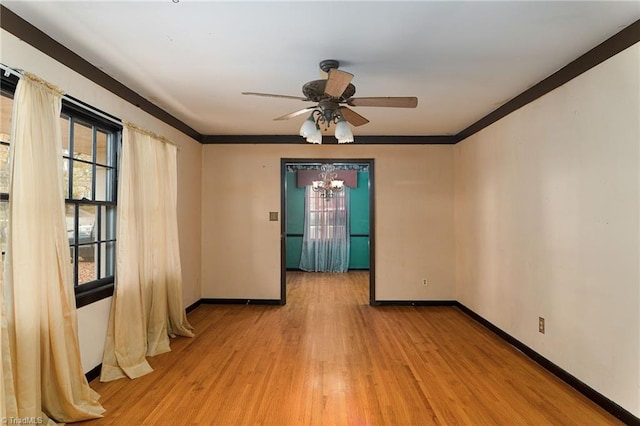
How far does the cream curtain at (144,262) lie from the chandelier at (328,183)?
3.91 metres

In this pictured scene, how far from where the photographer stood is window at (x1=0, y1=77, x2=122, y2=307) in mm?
2492

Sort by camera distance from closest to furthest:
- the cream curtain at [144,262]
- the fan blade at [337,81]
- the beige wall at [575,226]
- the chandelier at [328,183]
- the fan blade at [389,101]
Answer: the fan blade at [337,81] → the beige wall at [575,226] → the fan blade at [389,101] → the cream curtain at [144,262] → the chandelier at [328,183]

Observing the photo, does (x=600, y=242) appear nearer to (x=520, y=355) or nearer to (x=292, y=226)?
(x=520, y=355)

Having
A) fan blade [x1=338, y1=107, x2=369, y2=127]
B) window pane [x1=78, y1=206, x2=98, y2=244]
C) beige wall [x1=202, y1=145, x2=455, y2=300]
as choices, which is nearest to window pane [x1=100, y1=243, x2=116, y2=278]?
window pane [x1=78, y1=206, x2=98, y2=244]

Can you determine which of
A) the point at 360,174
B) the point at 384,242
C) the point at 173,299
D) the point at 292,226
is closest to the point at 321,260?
the point at 292,226

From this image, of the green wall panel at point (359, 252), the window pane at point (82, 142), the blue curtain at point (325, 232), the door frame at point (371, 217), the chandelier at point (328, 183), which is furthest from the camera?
the green wall panel at point (359, 252)

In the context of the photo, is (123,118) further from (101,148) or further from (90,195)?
(90,195)

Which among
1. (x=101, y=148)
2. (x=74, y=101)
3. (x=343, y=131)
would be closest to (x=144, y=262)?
(x=101, y=148)

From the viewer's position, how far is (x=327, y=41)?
2.21 m

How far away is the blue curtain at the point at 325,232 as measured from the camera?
7.95m

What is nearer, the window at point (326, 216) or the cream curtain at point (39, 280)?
the cream curtain at point (39, 280)

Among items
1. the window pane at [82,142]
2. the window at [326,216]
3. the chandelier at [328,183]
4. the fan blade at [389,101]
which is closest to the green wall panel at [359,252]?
the window at [326,216]

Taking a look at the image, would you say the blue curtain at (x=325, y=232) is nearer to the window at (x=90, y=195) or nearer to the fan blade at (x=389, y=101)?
the window at (x=90, y=195)

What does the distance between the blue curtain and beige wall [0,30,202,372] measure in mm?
3514
